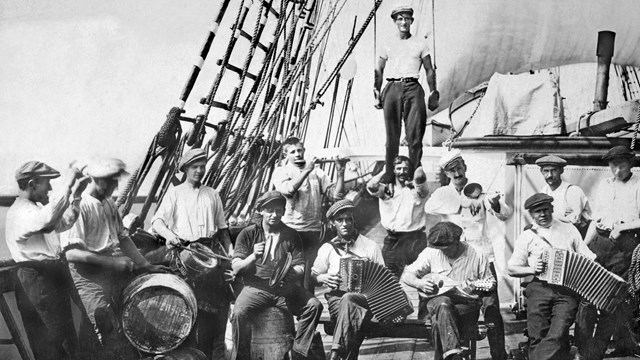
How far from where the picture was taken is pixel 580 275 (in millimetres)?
4906

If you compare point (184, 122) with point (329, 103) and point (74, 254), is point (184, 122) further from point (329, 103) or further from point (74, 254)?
point (74, 254)

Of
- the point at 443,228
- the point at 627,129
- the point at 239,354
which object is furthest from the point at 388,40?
the point at 239,354

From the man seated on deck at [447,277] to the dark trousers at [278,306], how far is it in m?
0.68

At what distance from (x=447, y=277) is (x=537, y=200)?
904 millimetres

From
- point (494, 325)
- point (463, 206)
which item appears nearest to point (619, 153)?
point (463, 206)

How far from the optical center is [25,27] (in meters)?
5.88

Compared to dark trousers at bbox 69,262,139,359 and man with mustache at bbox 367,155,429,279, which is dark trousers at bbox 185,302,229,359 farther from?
man with mustache at bbox 367,155,429,279

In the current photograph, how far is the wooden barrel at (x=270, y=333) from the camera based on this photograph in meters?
4.86

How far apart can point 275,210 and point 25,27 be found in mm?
2675

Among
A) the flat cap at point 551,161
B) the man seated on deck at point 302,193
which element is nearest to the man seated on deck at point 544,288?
the flat cap at point 551,161

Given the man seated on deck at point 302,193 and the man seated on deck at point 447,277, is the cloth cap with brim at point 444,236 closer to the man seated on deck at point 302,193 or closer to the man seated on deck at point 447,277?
the man seated on deck at point 447,277

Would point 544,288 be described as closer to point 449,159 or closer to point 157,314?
point 449,159

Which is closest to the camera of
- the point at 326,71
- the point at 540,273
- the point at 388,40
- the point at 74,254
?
the point at 74,254

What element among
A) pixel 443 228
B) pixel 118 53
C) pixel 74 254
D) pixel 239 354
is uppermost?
pixel 118 53
